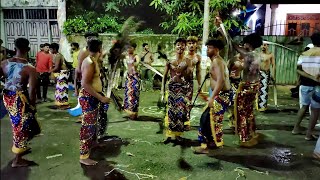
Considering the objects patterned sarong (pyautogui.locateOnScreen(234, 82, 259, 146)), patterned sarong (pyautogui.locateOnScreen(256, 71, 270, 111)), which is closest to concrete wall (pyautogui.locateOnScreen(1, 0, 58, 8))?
patterned sarong (pyautogui.locateOnScreen(256, 71, 270, 111))

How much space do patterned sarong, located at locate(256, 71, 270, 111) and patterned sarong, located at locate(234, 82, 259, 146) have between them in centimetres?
255

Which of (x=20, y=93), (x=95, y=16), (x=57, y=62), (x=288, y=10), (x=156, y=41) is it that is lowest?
(x=20, y=93)

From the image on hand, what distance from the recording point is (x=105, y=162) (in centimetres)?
468

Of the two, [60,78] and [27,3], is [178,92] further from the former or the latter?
[27,3]

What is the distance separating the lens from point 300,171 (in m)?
4.48

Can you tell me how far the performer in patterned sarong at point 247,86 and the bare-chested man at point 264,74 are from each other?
256 centimetres

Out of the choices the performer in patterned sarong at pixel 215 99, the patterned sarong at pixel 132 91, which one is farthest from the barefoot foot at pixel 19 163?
the patterned sarong at pixel 132 91

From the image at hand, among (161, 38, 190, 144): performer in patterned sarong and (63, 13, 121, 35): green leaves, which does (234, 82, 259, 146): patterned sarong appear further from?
(63, 13, 121, 35): green leaves

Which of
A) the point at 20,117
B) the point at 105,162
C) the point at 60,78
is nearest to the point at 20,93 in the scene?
the point at 20,117

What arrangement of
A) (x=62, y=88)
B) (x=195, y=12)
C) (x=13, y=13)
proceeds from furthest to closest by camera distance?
(x=13, y=13) → (x=195, y=12) → (x=62, y=88)

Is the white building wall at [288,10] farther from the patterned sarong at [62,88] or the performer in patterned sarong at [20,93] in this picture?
the performer in patterned sarong at [20,93]

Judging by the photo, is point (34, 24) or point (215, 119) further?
point (34, 24)

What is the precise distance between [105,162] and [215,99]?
1968 mm

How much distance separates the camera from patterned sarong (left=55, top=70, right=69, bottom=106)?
7.88 m
